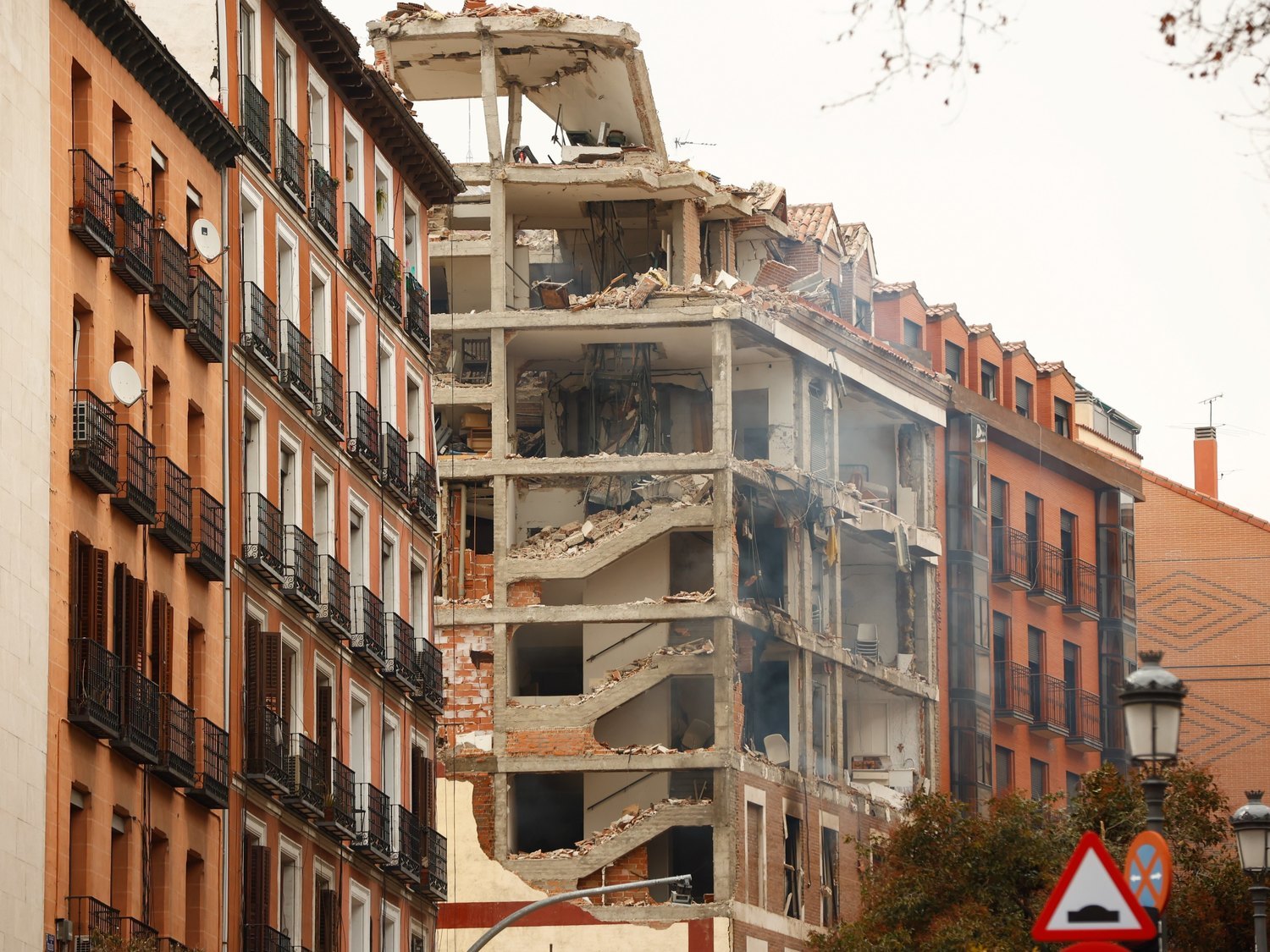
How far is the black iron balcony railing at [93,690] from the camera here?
1577 inches

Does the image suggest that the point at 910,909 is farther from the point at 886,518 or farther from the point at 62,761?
the point at 886,518

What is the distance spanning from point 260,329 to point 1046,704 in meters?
44.8

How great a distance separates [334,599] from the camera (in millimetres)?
54094

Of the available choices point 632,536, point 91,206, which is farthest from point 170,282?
point 632,536

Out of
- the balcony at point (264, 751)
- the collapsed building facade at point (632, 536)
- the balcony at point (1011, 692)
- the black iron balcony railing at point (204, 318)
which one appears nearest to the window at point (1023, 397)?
the balcony at point (1011, 692)

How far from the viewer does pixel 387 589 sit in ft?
193

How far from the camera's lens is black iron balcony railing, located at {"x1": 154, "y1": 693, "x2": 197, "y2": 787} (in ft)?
143

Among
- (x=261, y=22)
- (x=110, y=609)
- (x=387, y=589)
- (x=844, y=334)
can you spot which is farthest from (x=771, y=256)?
(x=110, y=609)

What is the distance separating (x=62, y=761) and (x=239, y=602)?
30.9 feet

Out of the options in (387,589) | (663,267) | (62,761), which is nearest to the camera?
(62,761)

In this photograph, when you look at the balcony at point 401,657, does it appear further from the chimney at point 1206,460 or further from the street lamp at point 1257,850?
the chimney at point 1206,460

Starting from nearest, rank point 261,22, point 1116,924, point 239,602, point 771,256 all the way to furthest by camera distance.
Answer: point 1116,924 → point 239,602 → point 261,22 → point 771,256

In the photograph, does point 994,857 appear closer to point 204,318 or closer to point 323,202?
point 204,318

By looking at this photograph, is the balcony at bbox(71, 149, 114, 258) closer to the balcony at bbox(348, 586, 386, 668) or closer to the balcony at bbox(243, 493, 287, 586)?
the balcony at bbox(243, 493, 287, 586)
